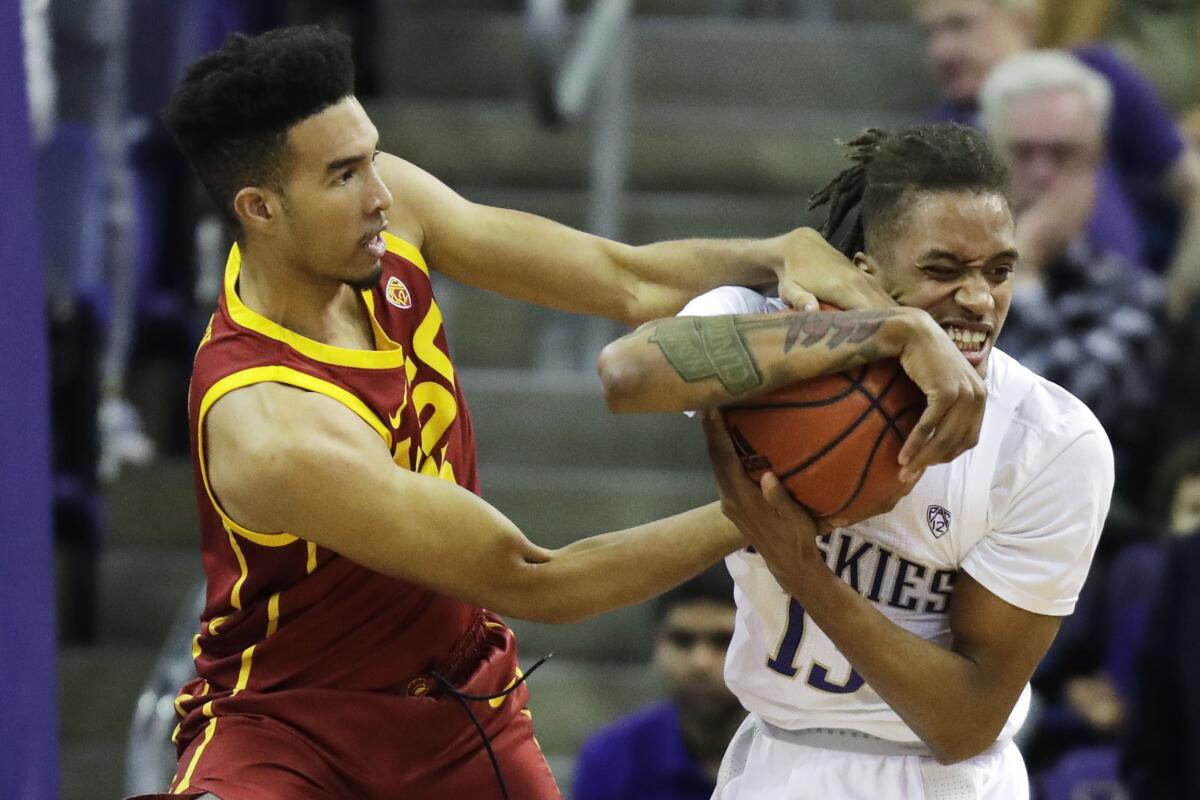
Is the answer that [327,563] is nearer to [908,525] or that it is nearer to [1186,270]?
[908,525]

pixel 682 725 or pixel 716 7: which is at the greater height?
pixel 716 7

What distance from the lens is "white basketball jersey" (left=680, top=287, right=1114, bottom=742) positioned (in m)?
2.82

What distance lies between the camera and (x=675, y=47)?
7176 millimetres

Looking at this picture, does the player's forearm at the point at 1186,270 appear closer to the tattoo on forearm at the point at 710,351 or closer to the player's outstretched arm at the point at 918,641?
the player's outstretched arm at the point at 918,641

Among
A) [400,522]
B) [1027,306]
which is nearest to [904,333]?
[400,522]

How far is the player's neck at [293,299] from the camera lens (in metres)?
3.13

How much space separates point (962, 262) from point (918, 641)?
0.53m

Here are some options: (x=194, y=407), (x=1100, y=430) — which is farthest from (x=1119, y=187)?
(x=194, y=407)

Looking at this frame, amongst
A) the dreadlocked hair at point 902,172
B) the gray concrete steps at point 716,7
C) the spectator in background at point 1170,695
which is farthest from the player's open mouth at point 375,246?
the gray concrete steps at point 716,7

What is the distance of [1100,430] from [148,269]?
4.16m

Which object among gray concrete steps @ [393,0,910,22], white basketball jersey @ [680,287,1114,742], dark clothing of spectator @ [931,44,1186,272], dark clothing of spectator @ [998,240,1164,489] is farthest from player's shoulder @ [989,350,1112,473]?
gray concrete steps @ [393,0,910,22]

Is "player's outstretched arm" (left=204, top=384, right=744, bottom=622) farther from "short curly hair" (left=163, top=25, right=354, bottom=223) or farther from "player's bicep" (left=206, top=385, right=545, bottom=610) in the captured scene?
"short curly hair" (left=163, top=25, right=354, bottom=223)

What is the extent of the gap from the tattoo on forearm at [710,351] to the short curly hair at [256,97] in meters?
0.71

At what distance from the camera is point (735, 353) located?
2635mm
